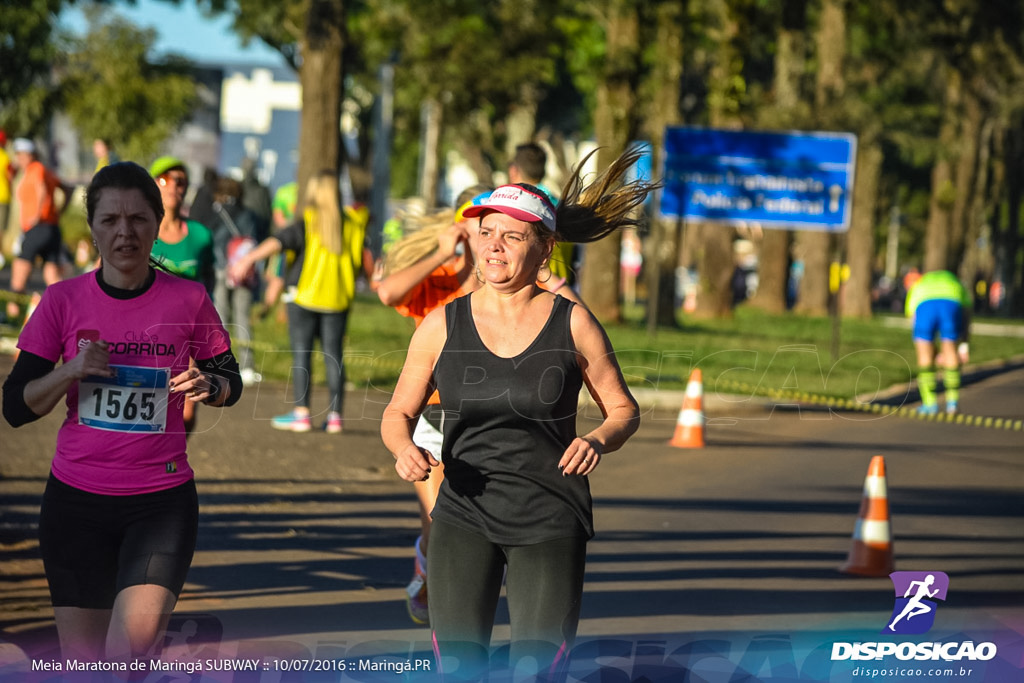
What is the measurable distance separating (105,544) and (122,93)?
52.3m

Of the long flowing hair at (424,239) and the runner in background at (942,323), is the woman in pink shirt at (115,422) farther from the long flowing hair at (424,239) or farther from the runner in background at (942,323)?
the runner in background at (942,323)

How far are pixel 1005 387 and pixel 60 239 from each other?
46.7ft

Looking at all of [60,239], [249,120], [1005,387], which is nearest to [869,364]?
[1005,387]

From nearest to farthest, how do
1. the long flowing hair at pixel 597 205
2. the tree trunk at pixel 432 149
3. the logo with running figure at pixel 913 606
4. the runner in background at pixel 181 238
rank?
the long flowing hair at pixel 597 205 → the logo with running figure at pixel 913 606 → the runner in background at pixel 181 238 → the tree trunk at pixel 432 149

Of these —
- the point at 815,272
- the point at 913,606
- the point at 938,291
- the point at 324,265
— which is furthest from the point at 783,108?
the point at 913,606

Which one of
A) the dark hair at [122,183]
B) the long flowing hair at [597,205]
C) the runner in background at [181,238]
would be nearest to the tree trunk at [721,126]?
the runner in background at [181,238]

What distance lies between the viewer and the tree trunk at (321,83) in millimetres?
20703

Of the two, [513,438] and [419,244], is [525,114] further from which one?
[513,438]

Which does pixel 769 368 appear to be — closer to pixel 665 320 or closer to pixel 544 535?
pixel 665 320

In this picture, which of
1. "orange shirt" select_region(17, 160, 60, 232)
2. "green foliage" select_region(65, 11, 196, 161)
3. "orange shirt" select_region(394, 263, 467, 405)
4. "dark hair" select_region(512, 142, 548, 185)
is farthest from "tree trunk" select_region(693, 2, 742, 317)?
"green foliage" select_region(65, 11, 196, 161)

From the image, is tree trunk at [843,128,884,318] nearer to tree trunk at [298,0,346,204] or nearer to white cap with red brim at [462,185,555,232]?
tree trunk at [298,0,346,204]

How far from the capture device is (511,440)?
4336mm

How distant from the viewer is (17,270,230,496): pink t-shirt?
435 centimetres

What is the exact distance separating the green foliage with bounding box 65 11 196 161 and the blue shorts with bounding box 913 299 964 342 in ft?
135
